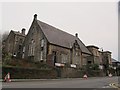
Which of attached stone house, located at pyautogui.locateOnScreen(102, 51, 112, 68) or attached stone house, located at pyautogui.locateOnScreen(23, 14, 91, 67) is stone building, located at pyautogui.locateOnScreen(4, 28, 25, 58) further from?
attached stone house, located at pyautogui.locateOnScreen(102, 51, 112, 68)

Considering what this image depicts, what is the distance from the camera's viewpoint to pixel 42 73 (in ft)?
124

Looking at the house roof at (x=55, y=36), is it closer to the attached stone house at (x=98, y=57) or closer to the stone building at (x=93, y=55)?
the stone building at (x=93, y=55)

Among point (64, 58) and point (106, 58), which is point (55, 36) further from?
point (106, 58)

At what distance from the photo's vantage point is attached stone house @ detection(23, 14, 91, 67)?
174 feet

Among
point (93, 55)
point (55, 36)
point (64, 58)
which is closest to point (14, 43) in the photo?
point (55, 36)

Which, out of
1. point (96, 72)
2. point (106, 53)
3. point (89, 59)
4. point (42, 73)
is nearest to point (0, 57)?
point (42, 73)

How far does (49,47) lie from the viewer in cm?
5250

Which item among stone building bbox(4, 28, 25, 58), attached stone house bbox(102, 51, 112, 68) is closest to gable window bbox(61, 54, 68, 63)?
stone building bbox(4, 28, 25, 58)

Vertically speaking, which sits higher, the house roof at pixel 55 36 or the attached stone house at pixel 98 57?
the house roof at pixel 55 36

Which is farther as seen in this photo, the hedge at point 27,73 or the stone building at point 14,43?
the stone building at point 14,43

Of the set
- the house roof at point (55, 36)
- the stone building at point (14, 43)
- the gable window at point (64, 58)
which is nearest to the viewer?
the house roof at point (55, 36)

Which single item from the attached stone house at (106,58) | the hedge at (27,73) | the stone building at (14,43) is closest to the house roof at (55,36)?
the stone building at (14,43)

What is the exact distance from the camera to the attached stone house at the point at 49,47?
53.0 metres

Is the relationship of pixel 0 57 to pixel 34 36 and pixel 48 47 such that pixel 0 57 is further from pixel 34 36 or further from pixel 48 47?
pixel 34 36
